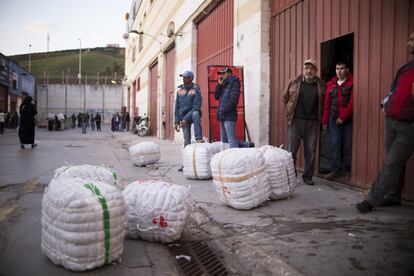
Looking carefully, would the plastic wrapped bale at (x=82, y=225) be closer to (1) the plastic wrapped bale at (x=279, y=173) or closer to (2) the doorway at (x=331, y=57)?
(1) the plastic wrapped bale at (x=279, y=173)

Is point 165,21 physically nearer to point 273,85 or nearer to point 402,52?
point 273,85

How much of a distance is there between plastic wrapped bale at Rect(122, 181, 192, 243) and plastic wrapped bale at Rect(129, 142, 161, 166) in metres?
4.92

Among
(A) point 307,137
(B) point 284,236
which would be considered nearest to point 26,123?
(A) point 307,137

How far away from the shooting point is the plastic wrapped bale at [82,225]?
268cm

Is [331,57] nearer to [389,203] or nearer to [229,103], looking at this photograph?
[229,103]

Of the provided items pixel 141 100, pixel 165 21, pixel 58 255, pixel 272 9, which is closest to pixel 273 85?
pixel 272 9

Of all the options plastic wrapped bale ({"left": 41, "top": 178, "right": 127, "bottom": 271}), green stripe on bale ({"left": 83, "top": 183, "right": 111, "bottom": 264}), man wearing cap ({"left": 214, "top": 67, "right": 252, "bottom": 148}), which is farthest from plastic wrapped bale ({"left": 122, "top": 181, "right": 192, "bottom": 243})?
man wearing cap ({"left": 214, "top": 67, "right": 252, "bottom": 148})

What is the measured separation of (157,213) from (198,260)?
0.53 meters

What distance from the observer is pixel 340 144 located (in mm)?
6152

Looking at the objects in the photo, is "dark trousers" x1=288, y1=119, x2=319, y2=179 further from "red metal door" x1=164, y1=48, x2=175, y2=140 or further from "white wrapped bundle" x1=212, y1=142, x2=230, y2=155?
"red metal door" x1=164, y1=48, x2=175, y2=140

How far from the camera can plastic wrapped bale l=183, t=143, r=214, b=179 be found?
20.7ft

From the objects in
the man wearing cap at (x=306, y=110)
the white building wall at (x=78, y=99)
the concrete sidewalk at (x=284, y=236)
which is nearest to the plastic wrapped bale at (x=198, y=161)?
the concrete sidewalk at (x=284, y=236)

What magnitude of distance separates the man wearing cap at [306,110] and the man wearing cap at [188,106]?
7.44 ft

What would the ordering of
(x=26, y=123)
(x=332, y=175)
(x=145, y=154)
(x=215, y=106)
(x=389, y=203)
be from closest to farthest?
(x=389, y=203)
(x=332, y=175)
(x=145, y=154)
(x=215, y=106)
(x=26, y=123)
